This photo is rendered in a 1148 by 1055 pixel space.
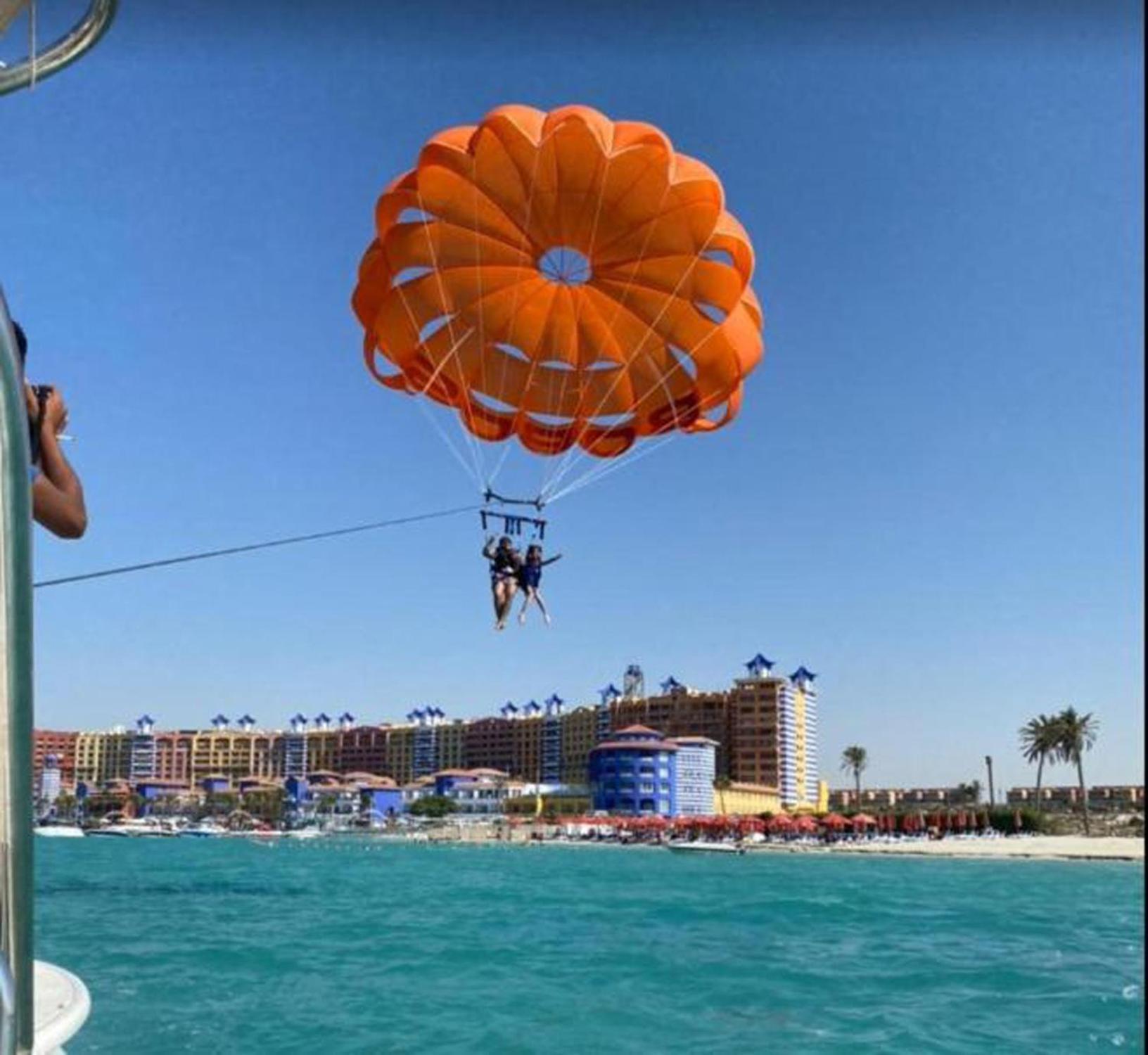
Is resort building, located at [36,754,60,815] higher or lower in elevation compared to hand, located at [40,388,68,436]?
lower

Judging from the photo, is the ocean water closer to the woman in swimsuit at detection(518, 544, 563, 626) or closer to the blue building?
the woman in swimsuit at detection(518, 544, 563, 626)

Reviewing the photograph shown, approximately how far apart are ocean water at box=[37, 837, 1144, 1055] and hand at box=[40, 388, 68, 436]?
892 cm

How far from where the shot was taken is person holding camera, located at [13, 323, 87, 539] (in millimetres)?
1892

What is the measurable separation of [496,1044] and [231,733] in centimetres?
15038

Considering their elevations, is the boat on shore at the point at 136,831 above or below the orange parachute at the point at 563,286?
below

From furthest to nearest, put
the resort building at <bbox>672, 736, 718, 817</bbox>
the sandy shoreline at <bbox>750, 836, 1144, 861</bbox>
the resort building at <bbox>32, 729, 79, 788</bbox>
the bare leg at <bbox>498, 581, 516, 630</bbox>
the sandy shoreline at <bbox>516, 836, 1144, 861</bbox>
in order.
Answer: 1. the resort building at <bbox>32, 729, 79, 788</bbox>
2. the resort building at <bbox>672, 736, 718, 817</bbox>
3. the sandy shoreline at <bbox>516, 836, 1144, 861</bbox>
4. the sandy shoreline at <bbox>750, 836, 1144, 861</bbox>
5. the bare leg at <bbox>498, 581, 516, 630</bbox>

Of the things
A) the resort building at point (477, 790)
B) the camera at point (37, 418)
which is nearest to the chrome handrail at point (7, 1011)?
the camera at point (37, 418)

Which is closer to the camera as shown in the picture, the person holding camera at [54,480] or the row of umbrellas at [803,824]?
the person holding camera at [54,480]

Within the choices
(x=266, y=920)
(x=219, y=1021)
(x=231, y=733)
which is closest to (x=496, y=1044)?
(x=219, y=1021)

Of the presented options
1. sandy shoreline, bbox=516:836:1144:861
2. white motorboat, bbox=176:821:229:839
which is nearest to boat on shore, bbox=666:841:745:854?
sandy shoreline, bbox=516:836:1144:861

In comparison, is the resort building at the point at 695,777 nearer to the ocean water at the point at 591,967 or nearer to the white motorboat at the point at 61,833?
the white motorboat at the point at 61,833

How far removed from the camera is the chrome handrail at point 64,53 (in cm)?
164

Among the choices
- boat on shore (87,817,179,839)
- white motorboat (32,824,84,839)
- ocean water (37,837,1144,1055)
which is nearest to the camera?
ocean water (37,837,1144,1055)

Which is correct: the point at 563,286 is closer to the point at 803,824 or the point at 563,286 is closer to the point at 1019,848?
the point at 1019,848
